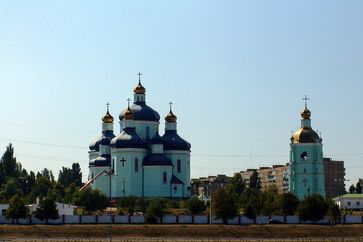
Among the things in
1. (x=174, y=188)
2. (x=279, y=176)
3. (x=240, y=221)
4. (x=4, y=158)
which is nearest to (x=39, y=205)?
(x=240, y=221)

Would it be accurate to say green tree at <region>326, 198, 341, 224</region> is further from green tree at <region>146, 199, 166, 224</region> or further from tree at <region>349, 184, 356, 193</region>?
tree at <region>349, 184, 356, 193</region>

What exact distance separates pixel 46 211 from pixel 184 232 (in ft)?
47.6

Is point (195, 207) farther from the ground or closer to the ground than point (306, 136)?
closer to the ground

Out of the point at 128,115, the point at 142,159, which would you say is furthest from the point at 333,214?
the point at 128,115

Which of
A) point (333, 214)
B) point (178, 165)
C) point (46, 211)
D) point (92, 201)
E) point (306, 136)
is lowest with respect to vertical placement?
point (333, 214)

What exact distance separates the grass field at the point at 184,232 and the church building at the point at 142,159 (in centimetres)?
2645

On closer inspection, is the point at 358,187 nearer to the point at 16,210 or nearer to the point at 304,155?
the point at 304,155

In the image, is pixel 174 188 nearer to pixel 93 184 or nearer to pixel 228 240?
pixel 93 184

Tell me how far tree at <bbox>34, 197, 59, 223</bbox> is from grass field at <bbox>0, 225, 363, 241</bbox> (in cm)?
353

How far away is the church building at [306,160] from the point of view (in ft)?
374

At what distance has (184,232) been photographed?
81.5 metres

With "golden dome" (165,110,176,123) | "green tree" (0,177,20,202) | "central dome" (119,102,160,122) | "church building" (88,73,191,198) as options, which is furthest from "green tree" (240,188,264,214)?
"green tree" (0,177,20,202)

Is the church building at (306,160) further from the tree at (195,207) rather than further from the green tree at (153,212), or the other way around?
the green tree at (153,212)

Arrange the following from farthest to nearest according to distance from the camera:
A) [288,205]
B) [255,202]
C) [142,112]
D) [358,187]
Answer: [358,187]
[142,112]
[255,202]
[288,205]
